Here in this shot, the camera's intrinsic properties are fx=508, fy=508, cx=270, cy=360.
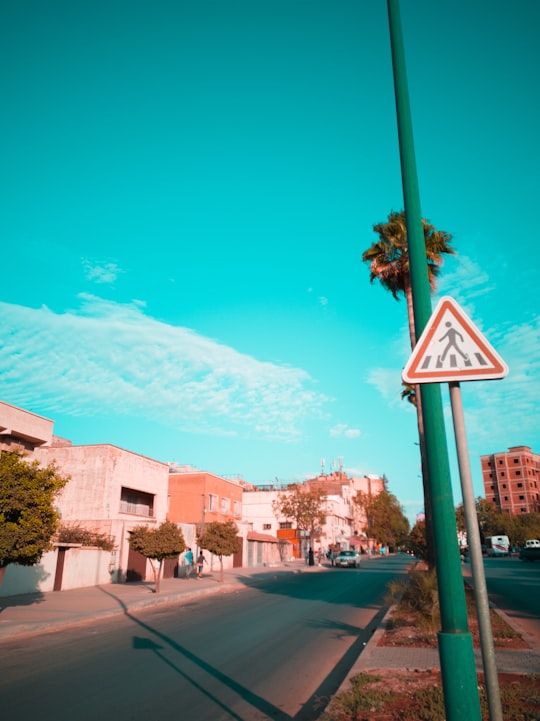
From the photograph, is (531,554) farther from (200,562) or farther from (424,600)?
(424,600)

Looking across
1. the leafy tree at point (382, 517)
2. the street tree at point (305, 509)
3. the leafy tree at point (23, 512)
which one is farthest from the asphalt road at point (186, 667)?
the leafy tree at point (382, 517)

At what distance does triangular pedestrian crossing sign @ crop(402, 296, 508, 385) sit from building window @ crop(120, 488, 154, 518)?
1299 inches

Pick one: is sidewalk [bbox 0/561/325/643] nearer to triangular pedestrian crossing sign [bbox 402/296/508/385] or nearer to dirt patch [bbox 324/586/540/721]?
dirt patch [bbox 324/586/540/721]

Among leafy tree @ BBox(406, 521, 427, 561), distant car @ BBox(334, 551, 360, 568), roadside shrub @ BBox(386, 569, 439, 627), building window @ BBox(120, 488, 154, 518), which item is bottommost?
distant car @ BBox(334, 551, 360, 568)

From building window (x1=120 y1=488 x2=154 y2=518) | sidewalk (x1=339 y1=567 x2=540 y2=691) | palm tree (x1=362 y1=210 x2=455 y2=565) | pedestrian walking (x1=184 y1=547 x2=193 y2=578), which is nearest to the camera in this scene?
sidewalk (x1=339 y1=567 x2=540 y2=691)

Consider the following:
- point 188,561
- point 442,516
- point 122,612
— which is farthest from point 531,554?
point 442,516

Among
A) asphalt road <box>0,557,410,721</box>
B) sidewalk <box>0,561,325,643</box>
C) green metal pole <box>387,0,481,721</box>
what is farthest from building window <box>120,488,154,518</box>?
green metal pole <box>387,0,481,721</box>

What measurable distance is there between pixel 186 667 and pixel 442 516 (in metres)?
7.65

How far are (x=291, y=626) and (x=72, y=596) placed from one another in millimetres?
11885

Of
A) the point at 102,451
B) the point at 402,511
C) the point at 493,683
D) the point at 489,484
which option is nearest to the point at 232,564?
the point at 102,451

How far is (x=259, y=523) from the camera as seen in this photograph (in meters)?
69.2

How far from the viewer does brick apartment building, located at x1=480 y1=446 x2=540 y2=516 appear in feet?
381

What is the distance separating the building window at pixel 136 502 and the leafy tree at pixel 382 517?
68084 millimetres

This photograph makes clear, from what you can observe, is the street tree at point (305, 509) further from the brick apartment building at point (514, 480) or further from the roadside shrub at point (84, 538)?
the brick apartment building at point (514, 480)
